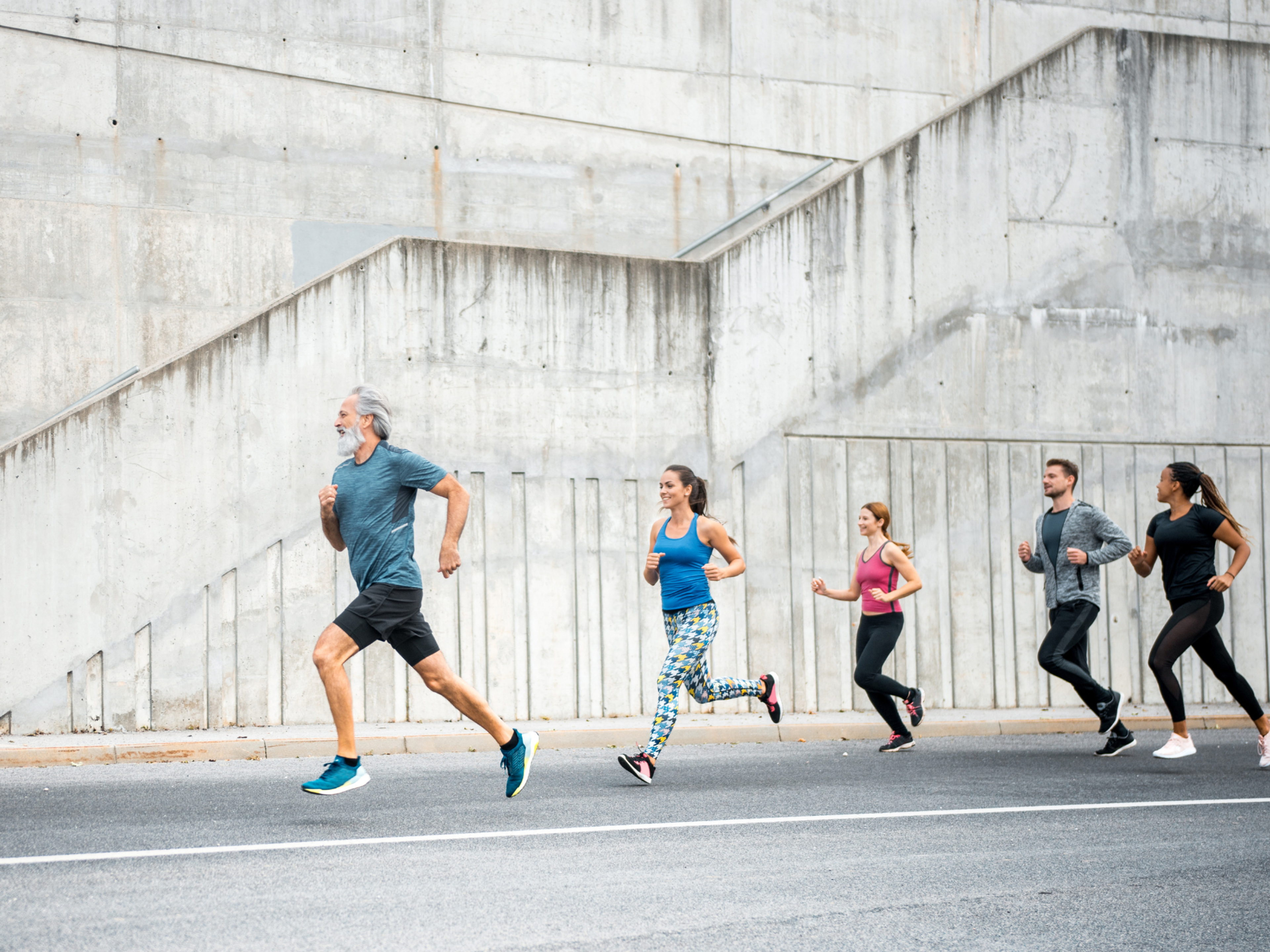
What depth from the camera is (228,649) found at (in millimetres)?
11852

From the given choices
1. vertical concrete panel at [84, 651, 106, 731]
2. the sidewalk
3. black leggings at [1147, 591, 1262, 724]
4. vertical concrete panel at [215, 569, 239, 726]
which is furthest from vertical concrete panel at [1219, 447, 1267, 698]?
vertical concrete panel at [84, 651, 106, 731]

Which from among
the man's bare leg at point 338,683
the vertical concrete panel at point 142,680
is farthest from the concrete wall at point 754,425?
the man's bare leg at point 338,683

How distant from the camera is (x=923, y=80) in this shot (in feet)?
60.9

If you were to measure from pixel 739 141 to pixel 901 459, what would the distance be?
17.8ft

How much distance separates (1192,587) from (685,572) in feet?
11.1

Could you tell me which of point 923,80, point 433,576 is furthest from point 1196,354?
point 433,576

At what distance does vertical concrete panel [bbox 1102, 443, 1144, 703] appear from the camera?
1456 centimetres

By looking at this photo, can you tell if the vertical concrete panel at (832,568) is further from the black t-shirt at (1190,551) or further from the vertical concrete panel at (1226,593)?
the black t-shirt at (1190,551)

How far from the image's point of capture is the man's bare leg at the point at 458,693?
23.0 feet

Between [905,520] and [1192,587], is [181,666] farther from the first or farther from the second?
[1192,587]

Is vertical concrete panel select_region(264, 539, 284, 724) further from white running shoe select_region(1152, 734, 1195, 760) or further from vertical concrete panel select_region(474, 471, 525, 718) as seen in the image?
white running shoe select_region(1152, 734, 1195, 760)

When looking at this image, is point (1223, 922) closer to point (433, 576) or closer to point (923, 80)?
point (433, 576)

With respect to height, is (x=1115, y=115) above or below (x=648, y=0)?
below

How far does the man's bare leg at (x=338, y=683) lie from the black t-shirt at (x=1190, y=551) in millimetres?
5456
